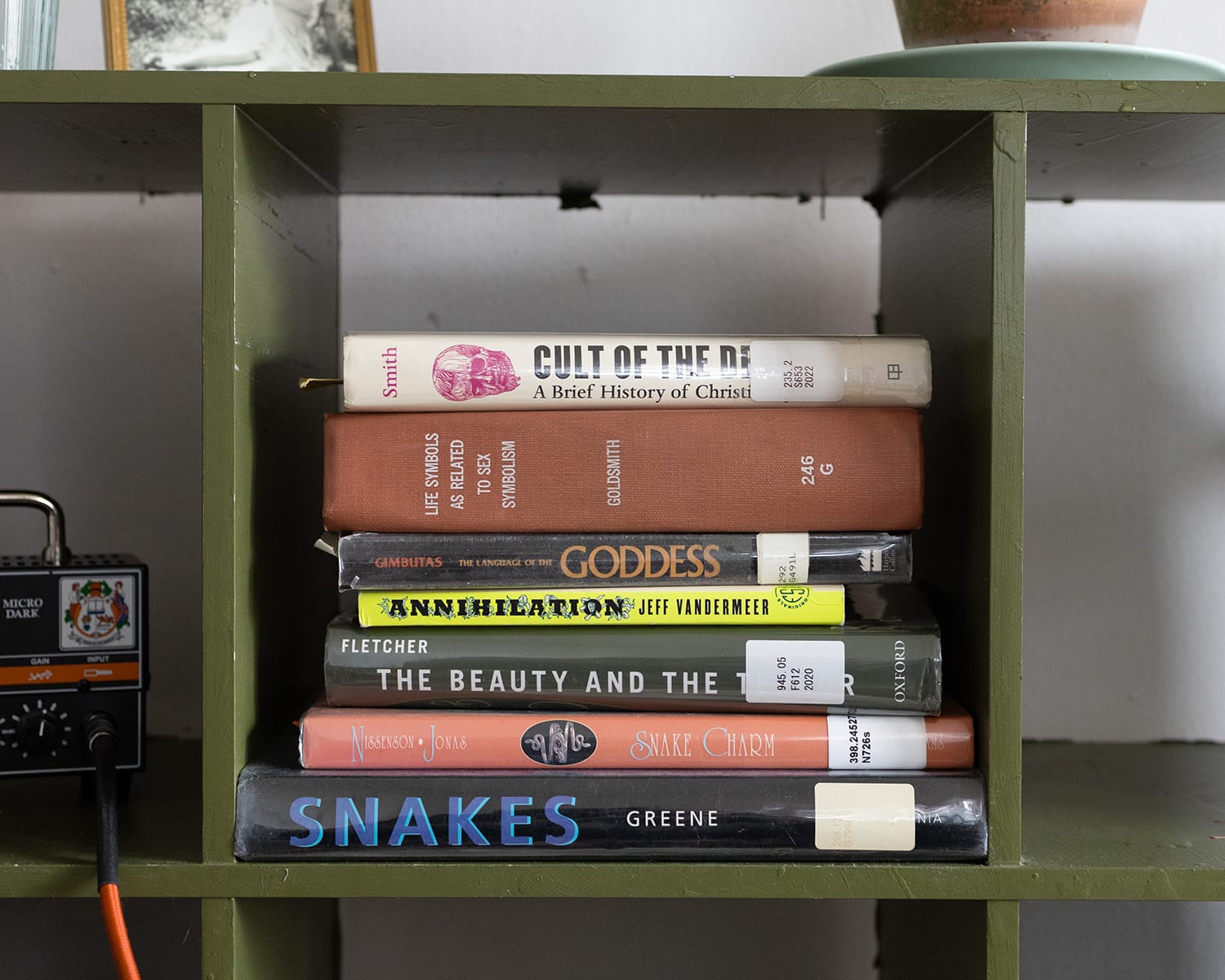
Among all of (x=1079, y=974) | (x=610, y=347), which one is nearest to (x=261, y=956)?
(x=610, y=347)

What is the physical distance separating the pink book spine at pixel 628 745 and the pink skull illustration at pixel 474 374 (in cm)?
24

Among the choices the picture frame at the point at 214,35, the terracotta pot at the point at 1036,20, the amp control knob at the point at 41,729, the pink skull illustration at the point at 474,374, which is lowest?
the amp control knob at the point at 41,729

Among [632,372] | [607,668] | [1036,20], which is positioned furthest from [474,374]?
[1036,20]

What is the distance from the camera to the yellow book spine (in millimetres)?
732

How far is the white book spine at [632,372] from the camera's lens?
726 mm

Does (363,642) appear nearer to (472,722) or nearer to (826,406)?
(472,722)

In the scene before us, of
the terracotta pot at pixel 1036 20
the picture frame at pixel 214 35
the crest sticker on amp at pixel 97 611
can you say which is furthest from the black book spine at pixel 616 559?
the picture frame at pixel 214 35

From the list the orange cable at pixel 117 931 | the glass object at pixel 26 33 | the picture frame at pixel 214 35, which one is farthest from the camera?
the picture frame at pixel 214 35

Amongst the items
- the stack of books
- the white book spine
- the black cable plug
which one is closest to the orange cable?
the black cable plug

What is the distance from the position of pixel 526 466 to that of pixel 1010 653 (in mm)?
351

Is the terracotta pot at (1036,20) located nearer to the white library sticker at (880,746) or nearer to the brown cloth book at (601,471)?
the brown cloth book at (601,471)

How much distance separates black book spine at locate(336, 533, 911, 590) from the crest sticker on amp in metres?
0.20

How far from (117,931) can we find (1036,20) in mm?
871

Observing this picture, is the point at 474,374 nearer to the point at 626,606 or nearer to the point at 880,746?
the point at 626,606
